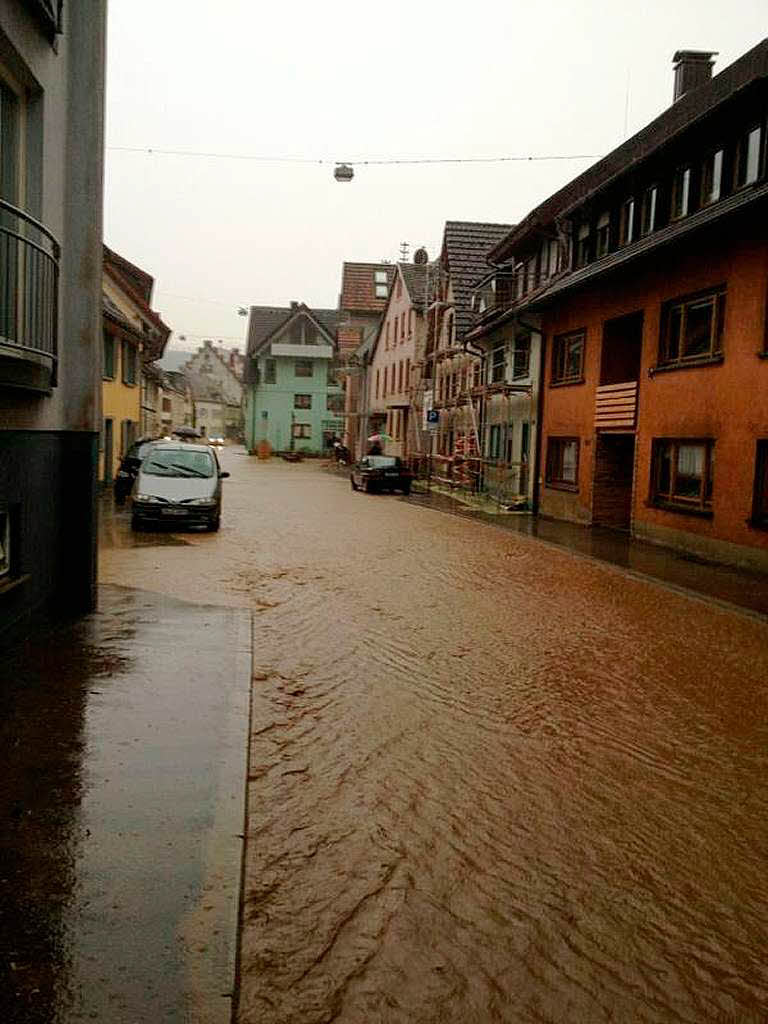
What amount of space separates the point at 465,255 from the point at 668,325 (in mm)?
19605

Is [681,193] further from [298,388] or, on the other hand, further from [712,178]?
[298,388]

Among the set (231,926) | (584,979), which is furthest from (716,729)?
(231,926)

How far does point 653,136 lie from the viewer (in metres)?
20.6

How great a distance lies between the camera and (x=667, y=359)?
1778 cm

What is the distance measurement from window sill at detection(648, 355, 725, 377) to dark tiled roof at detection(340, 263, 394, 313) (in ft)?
152

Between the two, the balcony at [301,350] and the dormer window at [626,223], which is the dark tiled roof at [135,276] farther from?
the balcony at [301,350]

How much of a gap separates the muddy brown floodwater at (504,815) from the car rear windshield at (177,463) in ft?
28.7

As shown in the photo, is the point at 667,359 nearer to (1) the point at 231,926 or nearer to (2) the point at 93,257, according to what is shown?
(2) the point at 93,257

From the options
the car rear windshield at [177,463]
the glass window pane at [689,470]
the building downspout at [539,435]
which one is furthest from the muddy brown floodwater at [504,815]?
the building downspout at [539,435]

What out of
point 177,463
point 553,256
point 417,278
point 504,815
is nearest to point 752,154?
point 553,256

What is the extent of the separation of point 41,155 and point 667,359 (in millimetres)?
12963

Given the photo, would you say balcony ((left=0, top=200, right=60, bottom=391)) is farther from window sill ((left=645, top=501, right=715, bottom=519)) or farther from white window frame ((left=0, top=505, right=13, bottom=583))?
window sill ((left=645, top=501, right=715, bottom=519))

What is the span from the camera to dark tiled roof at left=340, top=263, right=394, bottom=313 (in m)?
62.8

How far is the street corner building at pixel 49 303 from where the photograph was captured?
719 cm
